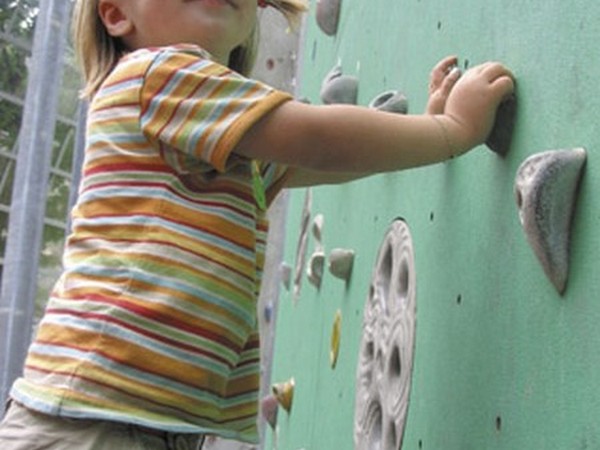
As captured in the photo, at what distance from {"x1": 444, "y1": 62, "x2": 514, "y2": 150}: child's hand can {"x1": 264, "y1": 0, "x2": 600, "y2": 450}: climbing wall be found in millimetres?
17

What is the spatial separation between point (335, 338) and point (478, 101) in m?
1.07

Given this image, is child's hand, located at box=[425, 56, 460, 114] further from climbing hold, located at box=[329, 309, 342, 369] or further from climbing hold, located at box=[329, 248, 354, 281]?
climbing hold, located at box=[329, 309, 342, 369]

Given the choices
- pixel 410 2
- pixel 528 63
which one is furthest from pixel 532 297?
pixel 410 2

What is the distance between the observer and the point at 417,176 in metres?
1.43

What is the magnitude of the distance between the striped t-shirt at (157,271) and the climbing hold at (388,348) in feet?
0.84

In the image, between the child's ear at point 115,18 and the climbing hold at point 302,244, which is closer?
the child's ear at point 115,18

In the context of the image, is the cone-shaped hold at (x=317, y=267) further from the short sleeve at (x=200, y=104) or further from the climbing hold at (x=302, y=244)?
the short sleeve at (x=200, y=104)

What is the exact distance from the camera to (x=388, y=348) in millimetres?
1440

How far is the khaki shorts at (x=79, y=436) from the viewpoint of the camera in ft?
3.59

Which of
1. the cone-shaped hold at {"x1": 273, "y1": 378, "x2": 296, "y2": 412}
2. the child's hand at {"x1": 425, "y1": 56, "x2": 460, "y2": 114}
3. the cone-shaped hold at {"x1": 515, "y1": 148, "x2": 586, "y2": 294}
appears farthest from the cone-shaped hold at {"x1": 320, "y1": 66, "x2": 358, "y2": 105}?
the cone-shaped hold at {"x1": 515, "y1": 148, "x2": 586, "y2": 294}

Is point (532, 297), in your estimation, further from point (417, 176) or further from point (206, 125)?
point (417, 176)

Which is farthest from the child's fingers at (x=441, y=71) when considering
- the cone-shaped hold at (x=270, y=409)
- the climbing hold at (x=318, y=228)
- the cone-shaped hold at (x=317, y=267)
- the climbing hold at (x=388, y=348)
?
the cone-shaped hold at (x=270, y=409)

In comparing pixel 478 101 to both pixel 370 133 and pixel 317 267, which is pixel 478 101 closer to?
pixel 370 133

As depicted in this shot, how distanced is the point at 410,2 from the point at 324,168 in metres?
0.58
